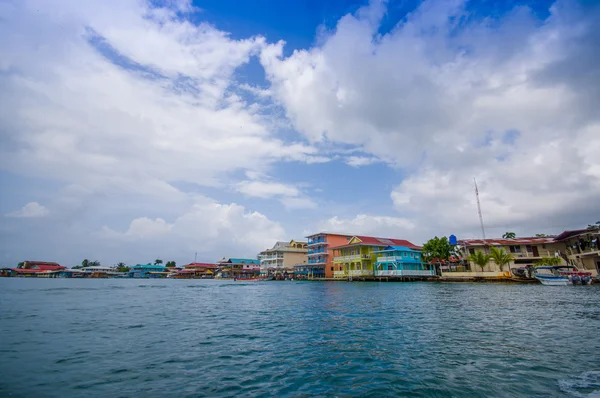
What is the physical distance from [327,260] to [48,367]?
63.2 meters

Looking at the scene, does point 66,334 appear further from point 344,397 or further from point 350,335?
point 344,397

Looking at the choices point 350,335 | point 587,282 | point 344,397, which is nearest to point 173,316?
point 350,335

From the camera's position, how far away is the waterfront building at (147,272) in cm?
11375

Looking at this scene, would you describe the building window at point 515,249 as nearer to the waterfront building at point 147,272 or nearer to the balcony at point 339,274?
the balcony at point 339,274

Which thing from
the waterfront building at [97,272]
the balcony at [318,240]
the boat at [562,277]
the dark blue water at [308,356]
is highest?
the balcony at [318,240]

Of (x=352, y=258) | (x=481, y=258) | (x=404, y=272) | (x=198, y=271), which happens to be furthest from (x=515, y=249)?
(x=198, y=271)

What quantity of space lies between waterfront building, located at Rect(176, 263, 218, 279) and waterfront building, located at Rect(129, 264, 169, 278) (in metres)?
Result: 8.28

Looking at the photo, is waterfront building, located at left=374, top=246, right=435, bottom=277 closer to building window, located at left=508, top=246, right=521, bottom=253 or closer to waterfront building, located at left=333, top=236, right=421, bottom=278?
waterfront building, located at left=333, top=236, right=421, bottom=278

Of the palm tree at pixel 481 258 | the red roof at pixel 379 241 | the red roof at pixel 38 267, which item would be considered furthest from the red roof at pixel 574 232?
the red roof at pixel 38 267

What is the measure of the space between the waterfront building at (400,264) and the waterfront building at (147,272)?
8979 centimetres

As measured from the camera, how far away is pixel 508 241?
4728 centimetres

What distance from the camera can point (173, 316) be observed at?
16.3 meters

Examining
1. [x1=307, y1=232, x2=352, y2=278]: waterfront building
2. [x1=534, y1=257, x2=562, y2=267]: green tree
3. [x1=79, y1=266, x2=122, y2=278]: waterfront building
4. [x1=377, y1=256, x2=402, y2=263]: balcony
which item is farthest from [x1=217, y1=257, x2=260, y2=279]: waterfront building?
[x1=534, y1=257, x2=562, y2=267]: green tree

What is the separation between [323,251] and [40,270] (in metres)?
98.3
